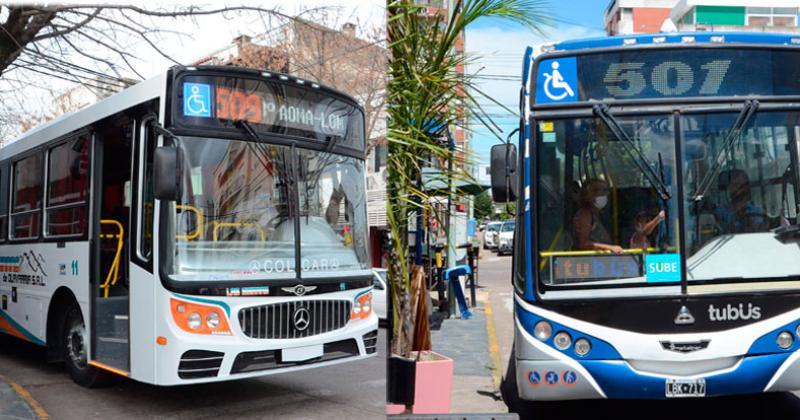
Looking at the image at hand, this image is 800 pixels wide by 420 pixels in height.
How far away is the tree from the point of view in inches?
197

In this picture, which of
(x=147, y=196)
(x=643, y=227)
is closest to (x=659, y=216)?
(x=643, y=227)

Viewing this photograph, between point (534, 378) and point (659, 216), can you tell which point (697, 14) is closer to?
point (659, 216)

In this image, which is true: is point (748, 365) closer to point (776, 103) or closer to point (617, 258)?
point (617, 258)

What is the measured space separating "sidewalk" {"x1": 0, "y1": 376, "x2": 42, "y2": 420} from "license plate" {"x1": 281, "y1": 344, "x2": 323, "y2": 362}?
Answer: 46.5 inches

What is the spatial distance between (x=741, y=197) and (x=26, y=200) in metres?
4.34

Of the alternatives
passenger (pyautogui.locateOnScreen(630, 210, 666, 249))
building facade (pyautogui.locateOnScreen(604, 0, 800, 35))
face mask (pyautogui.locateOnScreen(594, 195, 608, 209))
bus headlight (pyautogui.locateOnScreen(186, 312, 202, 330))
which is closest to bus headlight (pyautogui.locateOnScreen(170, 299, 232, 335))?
bus headlight (pyautogui.locateOnScreen(186, 312, 202, 330))

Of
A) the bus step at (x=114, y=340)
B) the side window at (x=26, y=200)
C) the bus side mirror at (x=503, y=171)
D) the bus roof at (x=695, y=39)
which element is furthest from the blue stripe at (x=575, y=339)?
the side window at (x=26, y=200)

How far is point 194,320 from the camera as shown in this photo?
12.8 ft

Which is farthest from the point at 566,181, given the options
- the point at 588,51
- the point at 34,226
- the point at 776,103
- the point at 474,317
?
the point at 474,317

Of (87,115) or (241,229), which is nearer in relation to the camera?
(241,229)

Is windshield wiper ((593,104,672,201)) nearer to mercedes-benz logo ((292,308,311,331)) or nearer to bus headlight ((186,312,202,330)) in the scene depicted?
mercedes-benz logo ((292,308,311,331))

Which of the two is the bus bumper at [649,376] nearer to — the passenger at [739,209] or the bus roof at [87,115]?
the passenger at [739,209]

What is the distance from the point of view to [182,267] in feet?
13.1

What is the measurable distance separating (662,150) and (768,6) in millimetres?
1719
